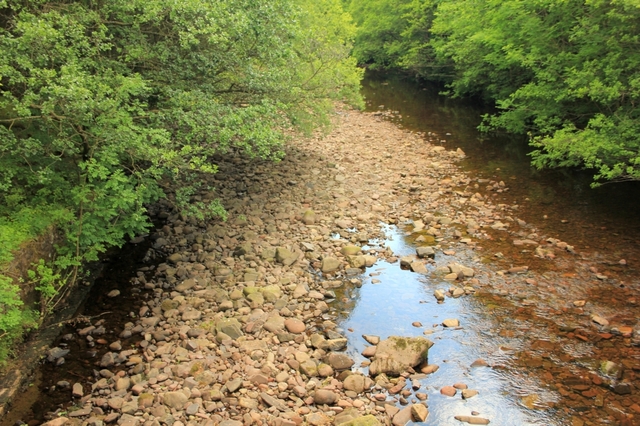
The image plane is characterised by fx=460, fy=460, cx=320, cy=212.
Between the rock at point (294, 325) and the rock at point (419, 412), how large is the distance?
97.9 inches

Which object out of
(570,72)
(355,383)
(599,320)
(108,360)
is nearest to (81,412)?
(108,360)

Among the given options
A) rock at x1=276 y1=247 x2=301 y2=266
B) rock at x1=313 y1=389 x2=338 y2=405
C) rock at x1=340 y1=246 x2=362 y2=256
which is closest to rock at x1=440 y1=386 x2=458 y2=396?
rock at x1=313 y1=389 x2=338 y2=405

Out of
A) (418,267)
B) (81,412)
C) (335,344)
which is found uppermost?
(418,267)

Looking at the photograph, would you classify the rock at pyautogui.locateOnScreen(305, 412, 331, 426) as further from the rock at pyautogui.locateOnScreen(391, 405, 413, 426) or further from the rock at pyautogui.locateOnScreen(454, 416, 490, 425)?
the rock at pyautogui.locateOnScreen(454, 416, 490, 425)

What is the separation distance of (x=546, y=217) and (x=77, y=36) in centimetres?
1155

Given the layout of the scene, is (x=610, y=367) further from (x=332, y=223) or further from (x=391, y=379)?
(x=332, y=223)

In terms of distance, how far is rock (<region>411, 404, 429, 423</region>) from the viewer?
247 inches

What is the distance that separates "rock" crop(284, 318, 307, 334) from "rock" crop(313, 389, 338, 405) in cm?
163

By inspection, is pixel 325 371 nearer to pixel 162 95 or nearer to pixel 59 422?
pixel 59 422

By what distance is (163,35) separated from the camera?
30.7 ft

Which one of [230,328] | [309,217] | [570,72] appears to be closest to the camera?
[230,328]

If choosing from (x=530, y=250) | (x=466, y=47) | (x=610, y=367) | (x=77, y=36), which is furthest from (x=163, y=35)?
(x=466, y=47)

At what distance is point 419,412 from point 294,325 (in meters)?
2.76

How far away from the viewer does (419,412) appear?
248 inches
